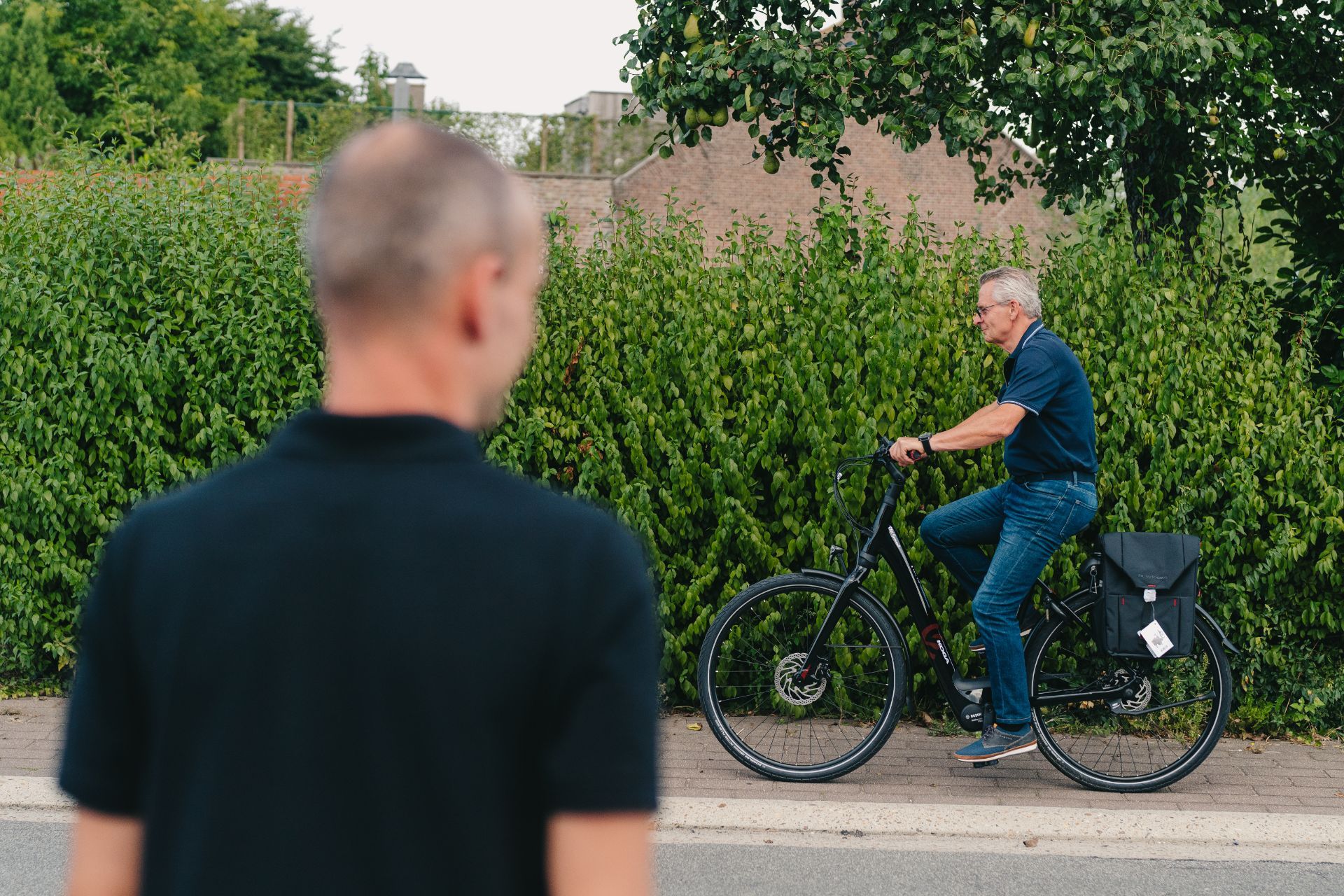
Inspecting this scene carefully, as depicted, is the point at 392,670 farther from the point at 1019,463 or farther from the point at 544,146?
the point at 544,146

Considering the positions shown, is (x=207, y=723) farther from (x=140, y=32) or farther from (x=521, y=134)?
(x=140, y=32)

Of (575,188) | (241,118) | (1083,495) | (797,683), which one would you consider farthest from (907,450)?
(241,118)

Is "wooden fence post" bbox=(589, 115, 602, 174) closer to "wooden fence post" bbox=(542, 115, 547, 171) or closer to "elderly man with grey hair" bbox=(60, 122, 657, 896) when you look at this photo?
"wooden fence post" bbox=(542, 115, 547, 171)

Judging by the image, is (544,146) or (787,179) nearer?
(544,146)

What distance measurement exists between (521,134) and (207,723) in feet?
99.6

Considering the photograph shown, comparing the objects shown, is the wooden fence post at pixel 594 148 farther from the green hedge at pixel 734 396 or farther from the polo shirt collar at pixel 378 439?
the polo shirt collar at pixel 378 439

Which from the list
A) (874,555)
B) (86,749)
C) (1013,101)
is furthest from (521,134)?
(86,749)

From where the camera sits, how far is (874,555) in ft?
18.1

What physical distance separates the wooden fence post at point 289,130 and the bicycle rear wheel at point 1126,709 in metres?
29.4

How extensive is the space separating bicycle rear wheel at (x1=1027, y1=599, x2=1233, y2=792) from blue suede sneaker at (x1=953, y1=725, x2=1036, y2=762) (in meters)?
0.12

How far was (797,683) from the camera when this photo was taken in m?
5.55

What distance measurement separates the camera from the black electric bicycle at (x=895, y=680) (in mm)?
5457

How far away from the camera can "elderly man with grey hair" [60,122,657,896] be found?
121 centimetres

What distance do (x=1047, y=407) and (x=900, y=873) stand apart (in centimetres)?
185
